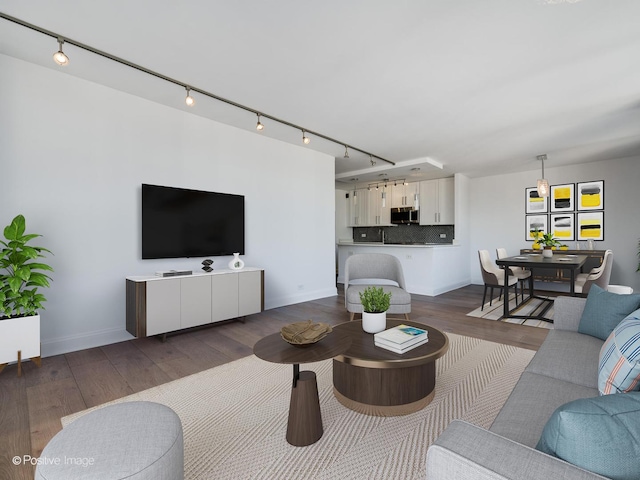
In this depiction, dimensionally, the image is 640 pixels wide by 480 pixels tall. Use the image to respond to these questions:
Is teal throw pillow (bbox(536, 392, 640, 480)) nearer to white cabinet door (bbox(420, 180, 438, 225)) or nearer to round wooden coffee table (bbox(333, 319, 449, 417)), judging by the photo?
round wooden coffee table (bbox(333, 319, 449, 417))

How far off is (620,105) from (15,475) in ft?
19.2

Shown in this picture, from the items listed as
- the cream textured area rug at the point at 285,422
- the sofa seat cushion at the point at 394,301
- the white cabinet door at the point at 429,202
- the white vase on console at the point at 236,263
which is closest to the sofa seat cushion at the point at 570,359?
the cream textured area rug at the point at 285,422

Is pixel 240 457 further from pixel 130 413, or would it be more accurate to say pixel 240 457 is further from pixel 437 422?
pixel 437 422

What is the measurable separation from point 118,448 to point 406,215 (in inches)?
296

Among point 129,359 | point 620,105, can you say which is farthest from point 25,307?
point 620,105

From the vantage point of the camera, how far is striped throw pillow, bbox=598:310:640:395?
108cm

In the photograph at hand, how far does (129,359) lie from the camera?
9.65 feet

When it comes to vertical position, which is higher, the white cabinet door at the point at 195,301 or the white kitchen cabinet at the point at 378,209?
the white kitchen cabinet at the point at 378,209

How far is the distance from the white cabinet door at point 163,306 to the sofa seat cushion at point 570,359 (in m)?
3.17

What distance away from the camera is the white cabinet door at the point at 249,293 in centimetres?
404

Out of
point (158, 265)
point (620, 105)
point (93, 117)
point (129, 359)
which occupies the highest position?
point (620, 105)

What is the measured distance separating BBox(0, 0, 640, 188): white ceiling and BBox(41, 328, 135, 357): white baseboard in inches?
100

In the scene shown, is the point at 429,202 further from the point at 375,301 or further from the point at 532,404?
the point at 532,404

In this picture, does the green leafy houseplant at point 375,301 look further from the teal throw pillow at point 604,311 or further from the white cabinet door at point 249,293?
the white cabinet door at point 249,293
